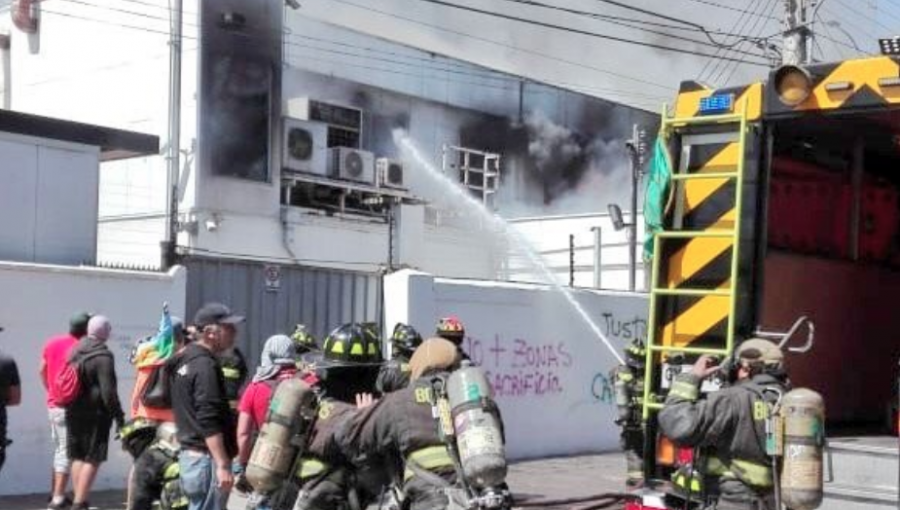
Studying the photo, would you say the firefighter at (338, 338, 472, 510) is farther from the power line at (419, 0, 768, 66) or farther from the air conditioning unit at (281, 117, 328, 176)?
the power line at (419, 0, 768, 66)

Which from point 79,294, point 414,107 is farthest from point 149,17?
point 79,294

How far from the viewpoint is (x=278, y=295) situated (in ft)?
40.3

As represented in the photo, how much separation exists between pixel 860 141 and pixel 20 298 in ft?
22.4

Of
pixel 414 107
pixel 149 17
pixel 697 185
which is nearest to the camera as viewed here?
pixel 697 185

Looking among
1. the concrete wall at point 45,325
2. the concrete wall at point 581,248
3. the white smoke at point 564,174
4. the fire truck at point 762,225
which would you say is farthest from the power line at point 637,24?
the fire truck at point 762,225

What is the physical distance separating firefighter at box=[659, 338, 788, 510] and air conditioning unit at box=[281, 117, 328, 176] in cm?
1568

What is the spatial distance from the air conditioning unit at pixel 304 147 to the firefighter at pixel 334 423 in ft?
50.3

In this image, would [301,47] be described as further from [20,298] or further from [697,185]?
[697,185]

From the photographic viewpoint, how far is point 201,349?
645cm

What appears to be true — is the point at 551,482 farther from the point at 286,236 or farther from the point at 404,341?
the point at 286,236

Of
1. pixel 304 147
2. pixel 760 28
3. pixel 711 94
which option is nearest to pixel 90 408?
pixel 711 94

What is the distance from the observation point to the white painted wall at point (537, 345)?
1282 cm

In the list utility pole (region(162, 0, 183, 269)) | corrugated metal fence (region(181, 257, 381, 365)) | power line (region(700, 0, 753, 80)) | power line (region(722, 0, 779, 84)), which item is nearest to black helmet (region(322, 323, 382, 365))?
corrugated metal fence (region(181, 257, 381, 365))

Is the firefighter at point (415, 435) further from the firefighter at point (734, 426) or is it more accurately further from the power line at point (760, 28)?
the power line at point (760, 28)
